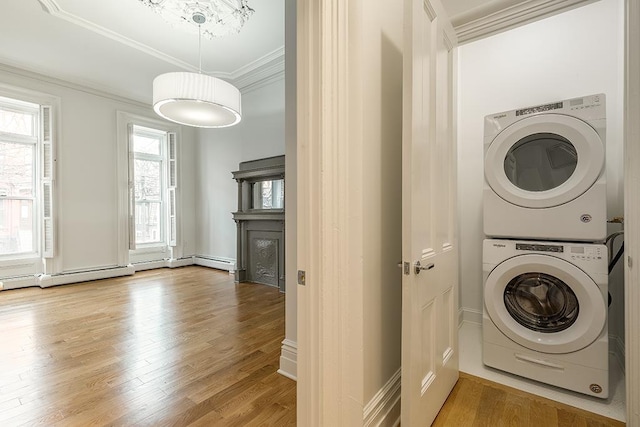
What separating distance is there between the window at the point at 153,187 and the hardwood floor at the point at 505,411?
16.7ft

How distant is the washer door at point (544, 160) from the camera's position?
5.14ft

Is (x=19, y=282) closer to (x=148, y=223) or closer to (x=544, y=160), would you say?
(x=148, y=223)

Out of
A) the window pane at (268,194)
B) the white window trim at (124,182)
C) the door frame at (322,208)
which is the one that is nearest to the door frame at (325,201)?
the door frame at (322,208)

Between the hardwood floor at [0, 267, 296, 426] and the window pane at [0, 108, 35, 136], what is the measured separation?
88.3 inches

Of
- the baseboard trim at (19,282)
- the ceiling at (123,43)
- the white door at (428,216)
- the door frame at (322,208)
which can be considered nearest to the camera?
the door frame at (322,208)

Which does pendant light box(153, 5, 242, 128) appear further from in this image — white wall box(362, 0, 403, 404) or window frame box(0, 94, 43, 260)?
window frame box(0, 94, 43, 260)

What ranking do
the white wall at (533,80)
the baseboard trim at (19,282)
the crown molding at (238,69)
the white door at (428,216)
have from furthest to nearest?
the baseboard trim at (19,282), the crown molding at (238,69), the white wall at (533,80), the white door at (428,216)

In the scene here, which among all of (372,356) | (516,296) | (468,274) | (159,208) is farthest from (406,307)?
(159,208)

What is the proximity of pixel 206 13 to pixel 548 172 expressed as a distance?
3.12m

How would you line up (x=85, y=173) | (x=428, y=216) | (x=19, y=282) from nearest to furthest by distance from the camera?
1. (x=428, y=216)
2. (x=19, y=282)
3. (x=85, y=173)

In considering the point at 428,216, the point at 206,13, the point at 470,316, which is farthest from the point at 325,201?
the point at 206,13

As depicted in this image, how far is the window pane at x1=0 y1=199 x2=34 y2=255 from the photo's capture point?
152 inches

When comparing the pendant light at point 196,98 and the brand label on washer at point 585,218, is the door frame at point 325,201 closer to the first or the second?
the brand label on washer at point 585,218

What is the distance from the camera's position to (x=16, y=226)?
157 inches
